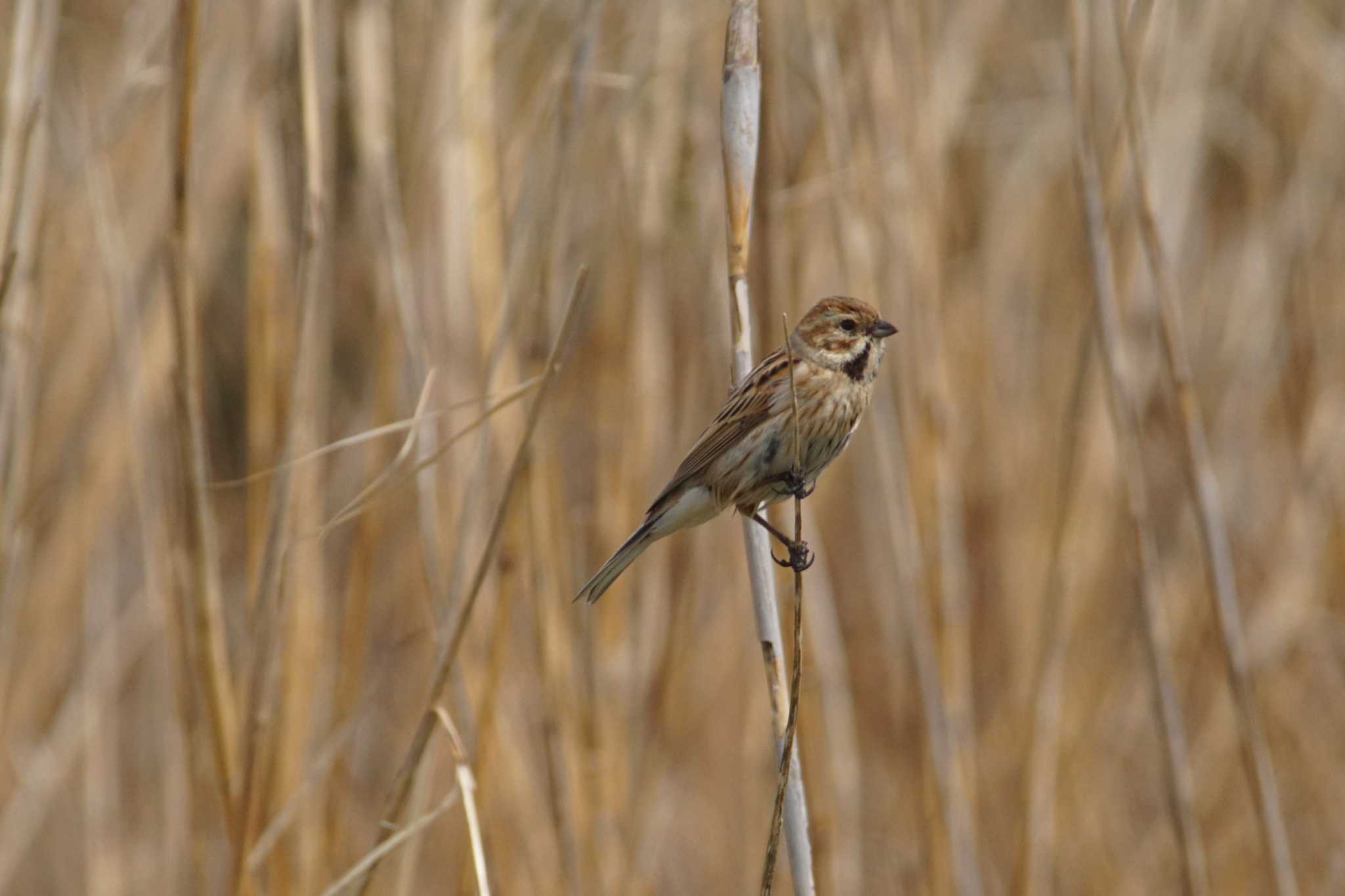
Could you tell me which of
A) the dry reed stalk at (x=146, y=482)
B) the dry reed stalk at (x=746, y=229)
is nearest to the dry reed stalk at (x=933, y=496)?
the dry reed stalk at (x=746, y=229)

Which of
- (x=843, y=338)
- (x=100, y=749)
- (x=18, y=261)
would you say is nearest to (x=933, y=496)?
(x=843, y=338)

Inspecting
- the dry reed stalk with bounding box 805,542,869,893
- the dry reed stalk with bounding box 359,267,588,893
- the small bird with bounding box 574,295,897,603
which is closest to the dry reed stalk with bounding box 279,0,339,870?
the dry reed stalk with bounding box 359,267,588,893

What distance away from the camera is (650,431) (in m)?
2.57

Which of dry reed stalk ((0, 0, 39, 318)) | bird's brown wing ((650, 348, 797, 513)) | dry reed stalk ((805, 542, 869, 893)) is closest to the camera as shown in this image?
dry reed stalk ((0, 0, 39, 318))

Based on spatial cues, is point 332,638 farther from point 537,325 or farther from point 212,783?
point 537,325

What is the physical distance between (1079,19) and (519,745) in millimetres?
1637

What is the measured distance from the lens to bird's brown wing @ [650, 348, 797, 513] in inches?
→ 80.0

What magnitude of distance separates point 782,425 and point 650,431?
53cm

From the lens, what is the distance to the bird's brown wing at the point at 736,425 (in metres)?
2.03

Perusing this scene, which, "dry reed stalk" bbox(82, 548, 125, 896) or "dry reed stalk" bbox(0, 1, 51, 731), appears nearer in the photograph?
"dry reed stalk" bbox(0, 1, 51, 731)

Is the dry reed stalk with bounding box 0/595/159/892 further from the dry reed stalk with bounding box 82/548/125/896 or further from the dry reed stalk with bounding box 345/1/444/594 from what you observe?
the dry reed stalk with bounding box 345/1/444/594

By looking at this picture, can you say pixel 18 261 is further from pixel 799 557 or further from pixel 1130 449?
pixel 1130 449

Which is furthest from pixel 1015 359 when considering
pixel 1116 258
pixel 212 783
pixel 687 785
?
pixel 212 783

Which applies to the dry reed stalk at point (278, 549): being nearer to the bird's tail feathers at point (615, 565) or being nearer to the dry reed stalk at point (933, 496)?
the bird's tail feathers at point (615, 565)
